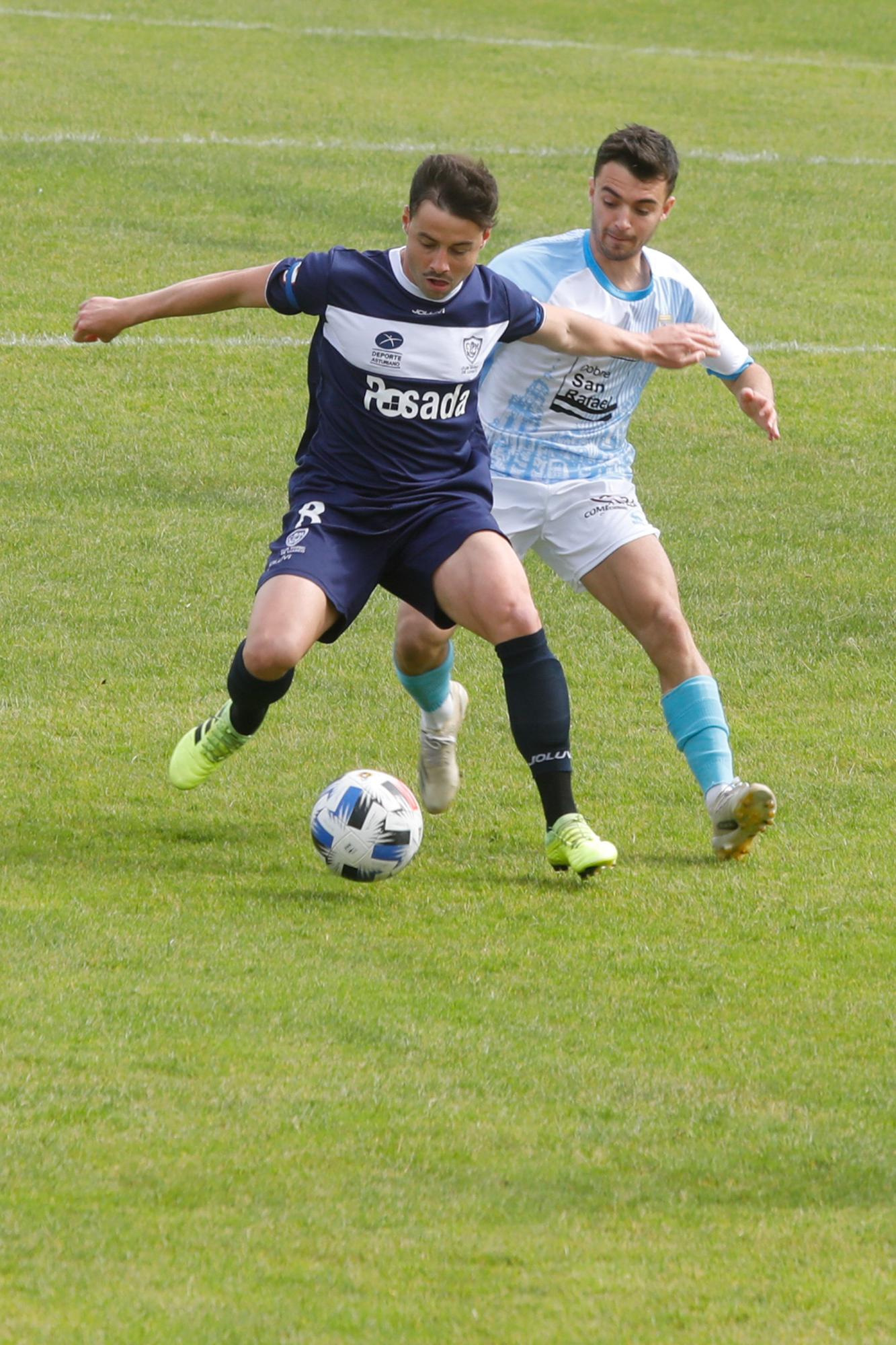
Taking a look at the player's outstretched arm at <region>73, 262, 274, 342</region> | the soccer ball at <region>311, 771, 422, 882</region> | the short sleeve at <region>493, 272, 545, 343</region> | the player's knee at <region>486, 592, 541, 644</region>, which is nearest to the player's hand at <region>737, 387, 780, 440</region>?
the short sleeve at <region>493, 272, 545, 343</region>

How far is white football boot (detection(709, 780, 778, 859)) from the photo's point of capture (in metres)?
5.88

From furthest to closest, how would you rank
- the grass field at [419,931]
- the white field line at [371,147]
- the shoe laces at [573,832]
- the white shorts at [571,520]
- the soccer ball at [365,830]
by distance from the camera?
the white field line at [371,147] → the white shorts at [571,520] → the shoe laces at [573,832] → the soccer ball at [365,830] → the grass field at [419,931]

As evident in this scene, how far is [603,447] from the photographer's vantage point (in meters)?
6.61

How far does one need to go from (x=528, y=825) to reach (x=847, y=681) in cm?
221

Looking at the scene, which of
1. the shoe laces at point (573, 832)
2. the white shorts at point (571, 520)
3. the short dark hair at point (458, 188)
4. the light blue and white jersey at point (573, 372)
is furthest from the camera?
the light blue and white jersey at point (573, 372)

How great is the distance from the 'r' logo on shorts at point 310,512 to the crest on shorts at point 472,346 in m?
0.63

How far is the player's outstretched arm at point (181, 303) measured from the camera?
5805 mm

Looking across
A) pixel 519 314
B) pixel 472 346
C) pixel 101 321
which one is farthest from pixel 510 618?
pixel 101 321

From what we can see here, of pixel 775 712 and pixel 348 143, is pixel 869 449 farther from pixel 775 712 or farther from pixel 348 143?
pixel 348 143

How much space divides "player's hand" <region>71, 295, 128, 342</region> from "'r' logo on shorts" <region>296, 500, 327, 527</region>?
2.51ft

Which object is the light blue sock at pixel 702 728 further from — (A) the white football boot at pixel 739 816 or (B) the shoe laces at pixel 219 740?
(B) the shoe laces at pixel 219 740

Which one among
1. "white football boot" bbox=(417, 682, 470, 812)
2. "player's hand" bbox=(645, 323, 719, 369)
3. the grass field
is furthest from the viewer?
"white football boot" bbox=(417, 682, 470, 812)

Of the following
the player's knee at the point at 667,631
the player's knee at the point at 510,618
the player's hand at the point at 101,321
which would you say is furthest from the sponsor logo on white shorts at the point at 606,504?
the player's hand at the point at 101,321

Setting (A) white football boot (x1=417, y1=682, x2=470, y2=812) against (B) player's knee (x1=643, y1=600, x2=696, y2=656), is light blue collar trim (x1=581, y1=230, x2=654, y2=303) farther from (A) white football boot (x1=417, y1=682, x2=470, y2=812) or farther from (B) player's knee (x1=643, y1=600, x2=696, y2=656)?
(A) white football boot (x1=417, y1=682, x2=470, y2=812)
